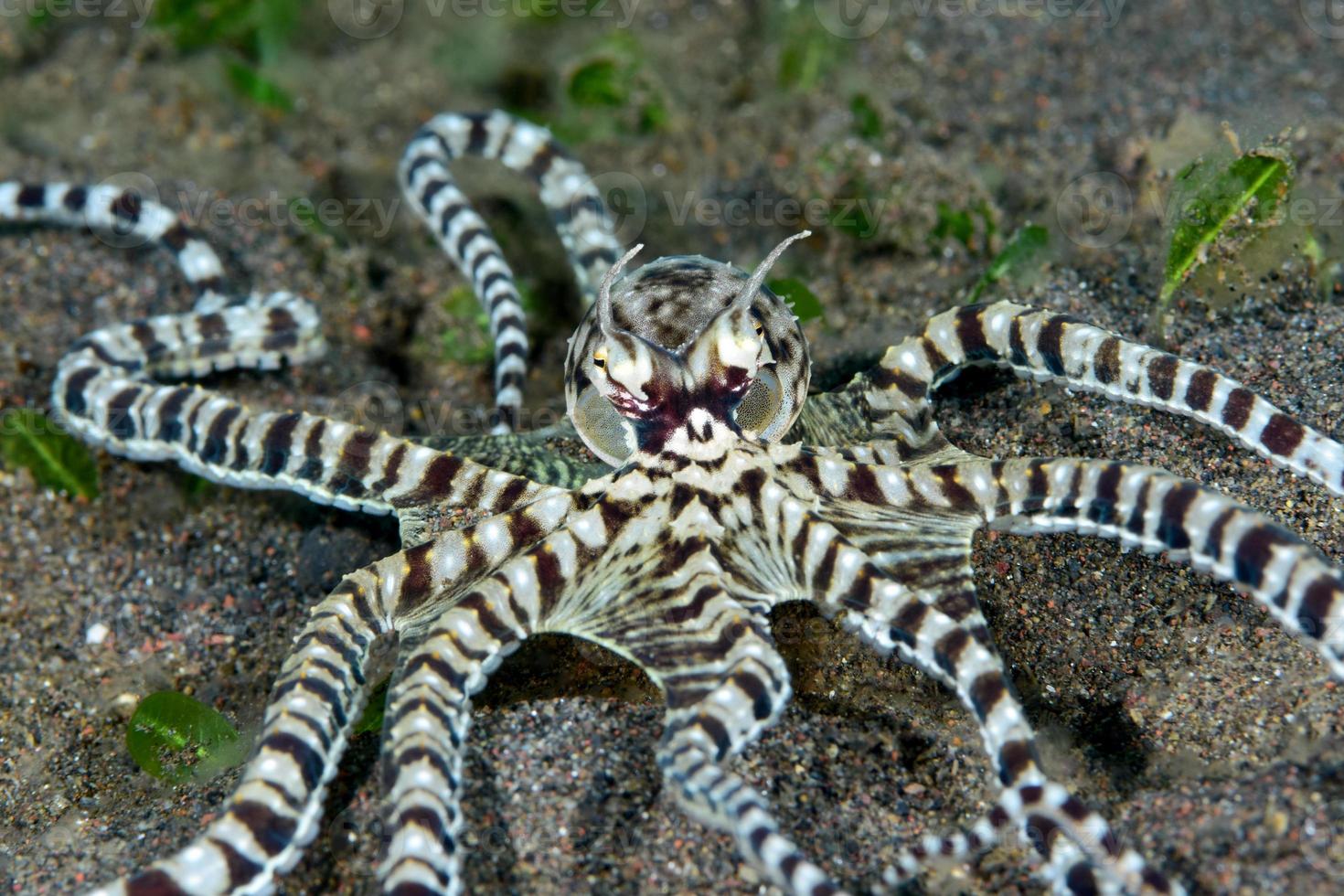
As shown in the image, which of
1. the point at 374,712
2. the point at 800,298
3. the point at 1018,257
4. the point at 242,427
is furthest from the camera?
the point at 800,298

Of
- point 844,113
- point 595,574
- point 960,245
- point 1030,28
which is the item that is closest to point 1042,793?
point 595,574

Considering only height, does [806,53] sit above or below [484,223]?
above

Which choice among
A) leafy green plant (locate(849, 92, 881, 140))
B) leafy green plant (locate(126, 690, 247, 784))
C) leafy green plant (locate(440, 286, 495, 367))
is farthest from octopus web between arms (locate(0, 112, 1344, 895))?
leafy green plant (locate(849, 92, 881, 140))

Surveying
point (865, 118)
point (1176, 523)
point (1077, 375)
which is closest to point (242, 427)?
point (1077, 375)

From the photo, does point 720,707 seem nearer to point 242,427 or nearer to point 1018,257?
point 242,427

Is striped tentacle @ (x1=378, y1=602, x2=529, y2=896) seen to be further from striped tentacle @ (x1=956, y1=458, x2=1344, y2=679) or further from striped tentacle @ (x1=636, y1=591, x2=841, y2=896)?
striped tentacle @ (x1=956, y1=458, x2=1344, y2=679)

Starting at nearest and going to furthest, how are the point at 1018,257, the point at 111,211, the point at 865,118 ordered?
the point at 1018,257 < the point at 111,211 < the point at 865,118

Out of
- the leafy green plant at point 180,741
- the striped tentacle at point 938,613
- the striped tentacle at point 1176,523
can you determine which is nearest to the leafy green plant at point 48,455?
the leafy green plant at point 180,741

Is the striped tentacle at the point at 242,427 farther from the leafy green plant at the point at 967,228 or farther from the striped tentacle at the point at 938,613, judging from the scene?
the leafy green plant at the point at 967,228
